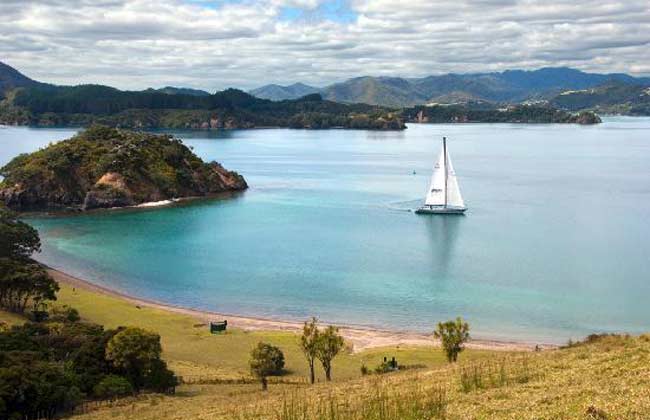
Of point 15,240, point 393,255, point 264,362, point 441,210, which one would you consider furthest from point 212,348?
point 441,210

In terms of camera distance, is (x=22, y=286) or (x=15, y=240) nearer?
(x=22, y=286)

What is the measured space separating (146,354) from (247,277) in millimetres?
34349

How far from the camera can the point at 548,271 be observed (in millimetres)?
69625

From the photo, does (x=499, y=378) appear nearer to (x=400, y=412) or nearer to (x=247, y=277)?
(x=400, y=412)

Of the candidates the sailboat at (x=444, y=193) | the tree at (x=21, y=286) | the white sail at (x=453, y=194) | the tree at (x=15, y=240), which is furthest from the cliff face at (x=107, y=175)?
the tree at (x=21, y=286)

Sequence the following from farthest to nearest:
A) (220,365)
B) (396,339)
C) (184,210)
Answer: (184,210) → (396,339) → (220,365)

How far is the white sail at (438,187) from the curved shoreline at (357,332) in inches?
2198

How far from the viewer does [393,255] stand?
78625 millimetres

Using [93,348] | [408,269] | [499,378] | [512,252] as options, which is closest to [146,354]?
[93,348]

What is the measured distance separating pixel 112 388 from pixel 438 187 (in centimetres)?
7937

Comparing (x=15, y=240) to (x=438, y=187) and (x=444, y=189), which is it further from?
(x=444, y=189)

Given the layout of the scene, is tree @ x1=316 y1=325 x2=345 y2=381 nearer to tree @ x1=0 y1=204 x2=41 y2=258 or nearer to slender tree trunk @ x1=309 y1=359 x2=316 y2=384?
slender tree trunk @ x1=309 y1=359 x2=316 y2=384

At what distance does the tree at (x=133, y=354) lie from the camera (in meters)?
35.6

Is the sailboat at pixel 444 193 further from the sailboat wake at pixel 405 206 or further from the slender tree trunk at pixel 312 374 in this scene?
the slender tree trunk at pixel 312 374
